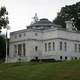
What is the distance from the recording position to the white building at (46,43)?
281 ft

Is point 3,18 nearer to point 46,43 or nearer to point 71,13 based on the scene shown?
point 46,43

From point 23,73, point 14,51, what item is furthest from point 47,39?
point 23,73

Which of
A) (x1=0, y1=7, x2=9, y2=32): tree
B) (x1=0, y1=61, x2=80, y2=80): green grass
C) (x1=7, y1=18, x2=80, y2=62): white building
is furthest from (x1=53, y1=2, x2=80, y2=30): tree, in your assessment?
(x1=0, y1=61, x2=80, y2=80): green grass

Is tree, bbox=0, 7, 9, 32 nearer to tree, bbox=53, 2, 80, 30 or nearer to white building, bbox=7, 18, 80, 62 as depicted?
white building, bbox=7, 18, 80, 62

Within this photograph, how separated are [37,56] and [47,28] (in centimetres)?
757

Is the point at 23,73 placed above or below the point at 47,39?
below

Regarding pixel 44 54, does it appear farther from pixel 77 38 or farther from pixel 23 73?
pixel 23 73

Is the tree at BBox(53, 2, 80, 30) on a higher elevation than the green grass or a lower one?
higher

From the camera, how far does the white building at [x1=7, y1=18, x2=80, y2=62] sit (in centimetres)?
8569

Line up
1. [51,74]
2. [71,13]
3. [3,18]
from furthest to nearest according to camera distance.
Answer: [71,13]
[3,18]
[51,74]

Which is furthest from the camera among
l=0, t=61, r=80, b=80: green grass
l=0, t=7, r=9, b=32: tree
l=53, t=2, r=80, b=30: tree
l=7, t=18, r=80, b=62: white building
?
l=53, t=2, r=80, b=30: tree

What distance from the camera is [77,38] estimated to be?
3607 inches

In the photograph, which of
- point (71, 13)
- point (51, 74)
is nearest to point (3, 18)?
point (51, 74)

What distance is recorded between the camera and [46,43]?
89188mm
